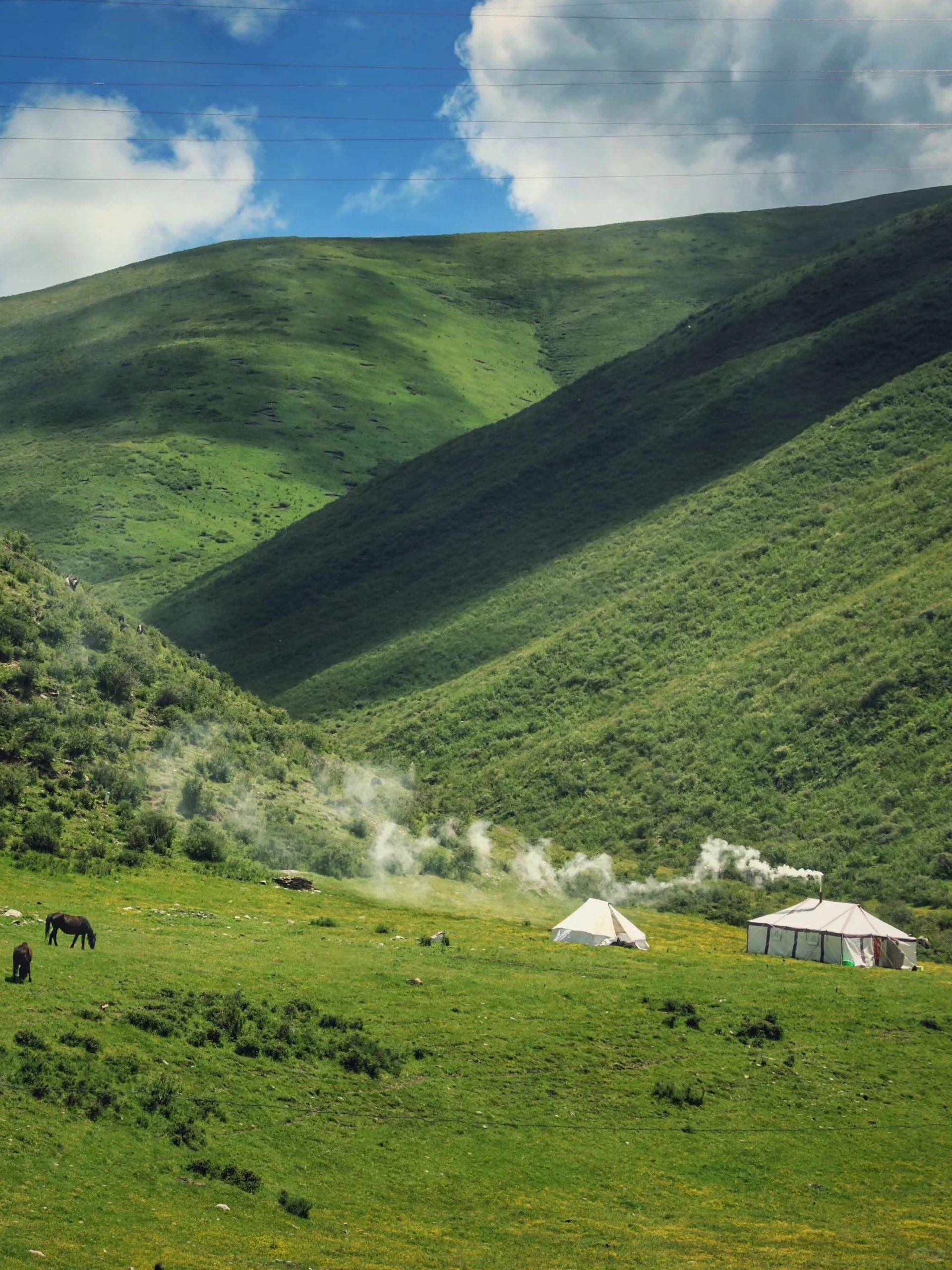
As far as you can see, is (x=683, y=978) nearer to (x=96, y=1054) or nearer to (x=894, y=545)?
(x=96, y=1054)

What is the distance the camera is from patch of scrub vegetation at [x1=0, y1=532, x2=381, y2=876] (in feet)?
Result: 139

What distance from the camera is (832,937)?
4188 centimetres

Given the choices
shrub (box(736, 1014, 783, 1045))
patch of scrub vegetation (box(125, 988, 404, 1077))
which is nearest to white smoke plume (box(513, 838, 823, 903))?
shrub (box(736, 1014, 783, 1045))

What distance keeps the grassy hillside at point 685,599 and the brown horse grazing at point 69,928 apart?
33997mm

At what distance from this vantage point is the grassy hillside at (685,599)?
64062 millimetres

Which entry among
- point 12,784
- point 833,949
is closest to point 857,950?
point 833,949

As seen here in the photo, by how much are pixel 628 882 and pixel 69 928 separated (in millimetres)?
32767

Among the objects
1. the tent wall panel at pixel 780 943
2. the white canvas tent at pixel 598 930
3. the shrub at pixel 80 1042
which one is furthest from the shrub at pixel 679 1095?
the tent wall panel at pixel 780 943

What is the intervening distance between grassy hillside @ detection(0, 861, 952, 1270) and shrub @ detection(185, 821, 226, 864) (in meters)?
6.66

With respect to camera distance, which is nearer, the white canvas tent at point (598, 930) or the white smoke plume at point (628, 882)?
the white canvas tent at point (598, 930)

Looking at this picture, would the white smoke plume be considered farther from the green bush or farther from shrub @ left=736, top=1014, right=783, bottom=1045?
shrub @ left=736, top=1014, right=783, bottom=1045

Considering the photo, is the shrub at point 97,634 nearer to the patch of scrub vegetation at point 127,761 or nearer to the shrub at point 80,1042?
the patch of scrub vegetation at point 127,761

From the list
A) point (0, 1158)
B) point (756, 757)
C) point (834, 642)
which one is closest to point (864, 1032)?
point (0, 1158)

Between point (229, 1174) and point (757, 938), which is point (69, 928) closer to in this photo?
point (229, 1174)
